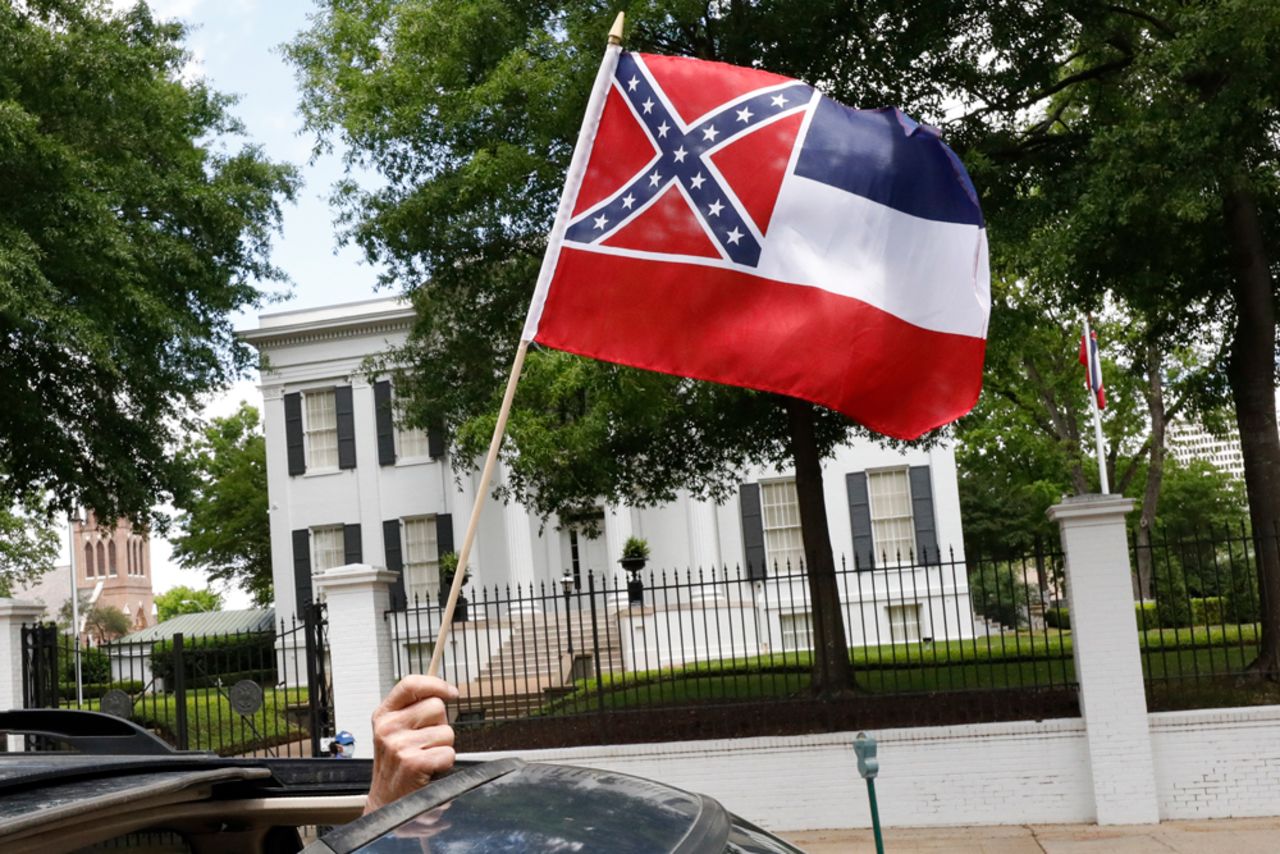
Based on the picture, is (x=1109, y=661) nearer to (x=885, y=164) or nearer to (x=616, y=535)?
(x=885, y=164)

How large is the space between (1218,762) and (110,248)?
1562cm

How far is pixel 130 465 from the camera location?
21656 millimetres

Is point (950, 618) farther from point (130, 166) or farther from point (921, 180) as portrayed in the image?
point (921, 180)

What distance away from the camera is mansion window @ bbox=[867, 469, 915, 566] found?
1289 inches

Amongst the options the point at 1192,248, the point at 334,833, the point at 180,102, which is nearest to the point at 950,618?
the point at 1192,248

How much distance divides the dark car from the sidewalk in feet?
29.3

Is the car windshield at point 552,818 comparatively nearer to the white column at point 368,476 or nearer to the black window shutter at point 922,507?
the black window shutter at point 922,507

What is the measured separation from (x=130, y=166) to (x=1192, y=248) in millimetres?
15566

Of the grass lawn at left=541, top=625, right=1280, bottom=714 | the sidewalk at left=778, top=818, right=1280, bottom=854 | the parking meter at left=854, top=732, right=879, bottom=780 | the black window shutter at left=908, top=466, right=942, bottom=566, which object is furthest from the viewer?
the black window shutter at left=908, top=466, right=942, bottom=566

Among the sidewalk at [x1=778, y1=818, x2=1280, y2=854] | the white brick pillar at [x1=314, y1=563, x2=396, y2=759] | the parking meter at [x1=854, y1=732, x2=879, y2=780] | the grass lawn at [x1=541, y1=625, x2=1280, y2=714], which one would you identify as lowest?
the sidewalk at [x1=778, y1=818, x2=1280, y2=854]

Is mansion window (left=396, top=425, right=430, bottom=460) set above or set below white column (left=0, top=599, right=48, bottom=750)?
above

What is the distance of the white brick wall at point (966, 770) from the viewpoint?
11688 mm

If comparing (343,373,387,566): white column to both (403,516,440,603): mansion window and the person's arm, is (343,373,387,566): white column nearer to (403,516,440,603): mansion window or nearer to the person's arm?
(403,516,440,603): mansion window

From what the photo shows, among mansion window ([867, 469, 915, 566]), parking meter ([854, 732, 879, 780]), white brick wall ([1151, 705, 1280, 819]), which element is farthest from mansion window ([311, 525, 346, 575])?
parking meter ([854, 732, 879, 780])
